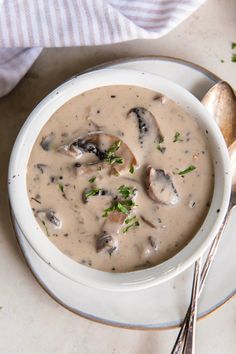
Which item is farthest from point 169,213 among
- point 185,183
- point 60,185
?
point 60,185

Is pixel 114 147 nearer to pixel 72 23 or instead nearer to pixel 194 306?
pixel 72 23

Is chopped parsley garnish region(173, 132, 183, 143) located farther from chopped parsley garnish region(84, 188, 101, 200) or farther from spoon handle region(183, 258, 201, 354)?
spoon handle region(183, 258, 201, 354)

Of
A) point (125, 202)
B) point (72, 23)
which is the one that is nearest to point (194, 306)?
point (125, 202)

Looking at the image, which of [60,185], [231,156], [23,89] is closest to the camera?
[60,185]

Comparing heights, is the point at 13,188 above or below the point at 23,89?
below

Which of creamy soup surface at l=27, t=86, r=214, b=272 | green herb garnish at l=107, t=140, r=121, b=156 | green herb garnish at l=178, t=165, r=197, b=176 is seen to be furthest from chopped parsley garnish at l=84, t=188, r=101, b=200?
green herb garnish at l=178, t=165, r=197, b=176

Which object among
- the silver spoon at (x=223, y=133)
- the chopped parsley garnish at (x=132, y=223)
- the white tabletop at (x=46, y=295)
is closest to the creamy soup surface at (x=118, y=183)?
the chopped parsley garnish at (x=132, y=223)

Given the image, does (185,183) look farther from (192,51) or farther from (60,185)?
(192,51)

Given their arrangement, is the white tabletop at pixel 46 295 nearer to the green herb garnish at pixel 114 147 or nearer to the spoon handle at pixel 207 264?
the spoon handle at pixel 207 264
